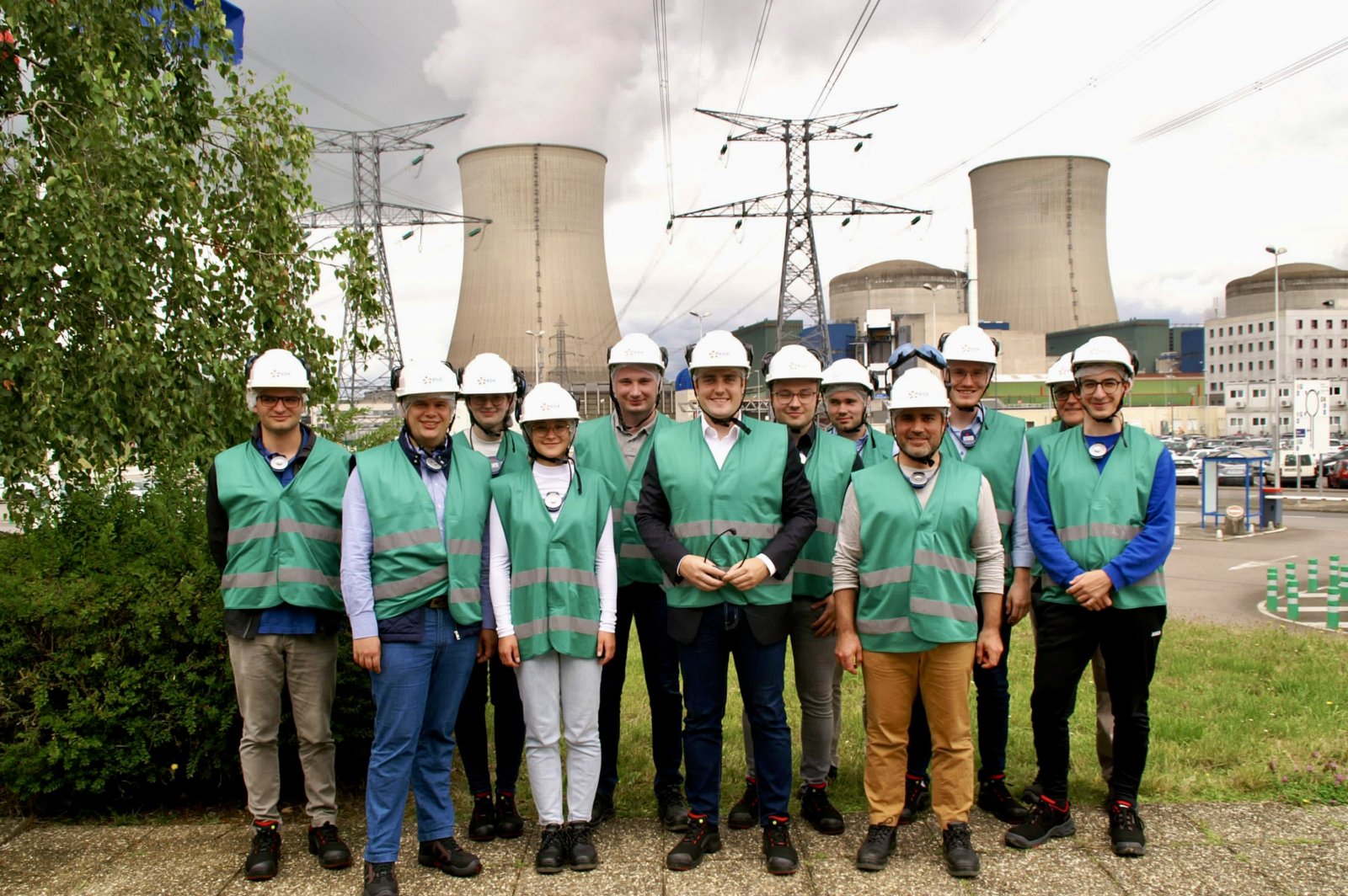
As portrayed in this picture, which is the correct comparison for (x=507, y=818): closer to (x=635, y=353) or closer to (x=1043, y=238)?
(x=635, y=353)

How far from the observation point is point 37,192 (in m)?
A: 3.96

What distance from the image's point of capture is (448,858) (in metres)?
3.32

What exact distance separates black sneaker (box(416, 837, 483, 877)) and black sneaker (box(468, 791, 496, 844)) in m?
0.20

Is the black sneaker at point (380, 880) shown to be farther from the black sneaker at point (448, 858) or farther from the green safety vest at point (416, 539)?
the green safety vest at point (416, 539)

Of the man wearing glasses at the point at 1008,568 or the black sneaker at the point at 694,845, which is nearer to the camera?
the black sneaker at the point at 694,845

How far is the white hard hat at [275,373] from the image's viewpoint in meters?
3.41

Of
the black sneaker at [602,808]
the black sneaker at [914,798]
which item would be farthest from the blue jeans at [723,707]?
the black sneaker at [914,798]

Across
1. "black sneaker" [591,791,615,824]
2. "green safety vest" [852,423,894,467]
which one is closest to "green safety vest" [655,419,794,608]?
"green safety vest" [852,423,894,467]

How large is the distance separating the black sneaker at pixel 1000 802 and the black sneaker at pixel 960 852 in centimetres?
42

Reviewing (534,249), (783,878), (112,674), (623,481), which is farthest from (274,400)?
Result: (534,249)

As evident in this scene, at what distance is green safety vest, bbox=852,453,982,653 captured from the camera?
10.7 feet

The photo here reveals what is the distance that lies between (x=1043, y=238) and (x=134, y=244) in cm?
5010

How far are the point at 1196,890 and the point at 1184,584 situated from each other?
32.1 ft

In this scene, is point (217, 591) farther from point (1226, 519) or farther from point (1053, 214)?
point (1053, 214)
